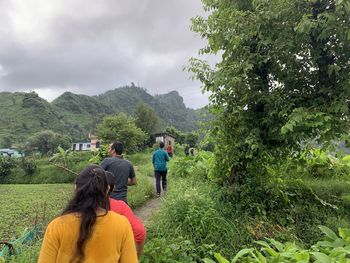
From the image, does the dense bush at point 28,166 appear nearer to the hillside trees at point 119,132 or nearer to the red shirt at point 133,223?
the hillside trees at point 119,132

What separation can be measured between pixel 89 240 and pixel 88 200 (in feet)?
0.80

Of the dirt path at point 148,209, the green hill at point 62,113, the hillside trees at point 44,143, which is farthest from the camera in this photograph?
the green hill at point 62,113

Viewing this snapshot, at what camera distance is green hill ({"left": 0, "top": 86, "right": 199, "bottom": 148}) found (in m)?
57.8

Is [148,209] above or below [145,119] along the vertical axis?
below

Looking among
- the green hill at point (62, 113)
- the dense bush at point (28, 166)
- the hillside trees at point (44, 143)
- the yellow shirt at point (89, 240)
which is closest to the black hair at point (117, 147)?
the yellow shirt at point (89, 240)

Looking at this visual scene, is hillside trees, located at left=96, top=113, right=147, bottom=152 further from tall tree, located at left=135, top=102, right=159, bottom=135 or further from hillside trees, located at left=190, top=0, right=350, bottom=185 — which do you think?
hillside trees, located at left=190, top=0, right=350, bottom=185

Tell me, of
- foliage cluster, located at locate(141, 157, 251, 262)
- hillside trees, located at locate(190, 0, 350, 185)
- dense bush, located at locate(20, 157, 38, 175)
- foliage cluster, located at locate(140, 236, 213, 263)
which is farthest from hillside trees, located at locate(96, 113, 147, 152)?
foliage cluster, located at locate(140, 236, 213, 263)

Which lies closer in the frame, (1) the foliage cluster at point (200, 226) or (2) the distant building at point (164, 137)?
(1) the foliage cluster at point (200, 226)

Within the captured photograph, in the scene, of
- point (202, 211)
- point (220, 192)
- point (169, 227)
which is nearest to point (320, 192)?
point (220, 192)

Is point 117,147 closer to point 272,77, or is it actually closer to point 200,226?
point 200,226

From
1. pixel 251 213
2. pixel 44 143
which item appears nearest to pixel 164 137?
pixel 44 143

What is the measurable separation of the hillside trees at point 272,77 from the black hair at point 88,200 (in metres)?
3.45

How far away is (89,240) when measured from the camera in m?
2.00

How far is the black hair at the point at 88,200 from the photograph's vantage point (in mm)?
1989
